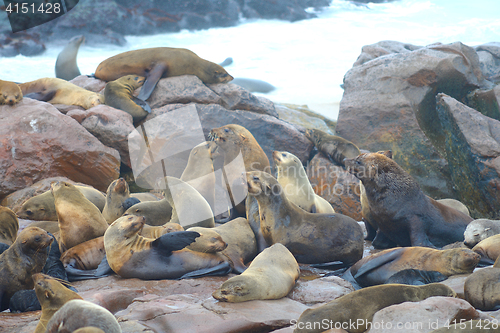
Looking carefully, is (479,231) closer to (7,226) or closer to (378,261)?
(378,261)

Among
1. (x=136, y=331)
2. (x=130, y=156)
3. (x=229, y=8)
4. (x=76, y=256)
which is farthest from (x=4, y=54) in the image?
(x=136, y=331)

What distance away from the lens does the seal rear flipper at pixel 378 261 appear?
3.69 metres

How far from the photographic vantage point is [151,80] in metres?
8.02

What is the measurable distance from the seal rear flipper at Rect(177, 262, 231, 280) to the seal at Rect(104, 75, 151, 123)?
4.42m

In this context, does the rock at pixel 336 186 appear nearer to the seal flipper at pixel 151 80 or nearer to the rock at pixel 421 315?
the seal flipper at pixel 151 80

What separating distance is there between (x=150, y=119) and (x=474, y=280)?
233 inches

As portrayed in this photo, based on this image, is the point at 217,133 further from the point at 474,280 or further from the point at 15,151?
the point at 474,280

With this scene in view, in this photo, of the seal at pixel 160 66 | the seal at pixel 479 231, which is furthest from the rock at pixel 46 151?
the seal at pixel 479 231

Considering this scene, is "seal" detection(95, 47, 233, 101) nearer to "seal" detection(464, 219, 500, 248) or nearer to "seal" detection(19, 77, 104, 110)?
"seal" detection(19, 77, 104, 110)

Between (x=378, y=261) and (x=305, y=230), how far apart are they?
0.86 m

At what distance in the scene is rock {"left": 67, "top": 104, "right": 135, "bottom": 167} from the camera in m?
7.11

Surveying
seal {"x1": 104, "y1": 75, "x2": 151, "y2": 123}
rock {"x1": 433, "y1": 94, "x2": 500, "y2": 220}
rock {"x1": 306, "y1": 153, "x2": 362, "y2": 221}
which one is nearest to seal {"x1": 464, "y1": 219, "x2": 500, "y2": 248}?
rock {"x1": 433, "y1": 94, "x2": 500, "y2": 220}

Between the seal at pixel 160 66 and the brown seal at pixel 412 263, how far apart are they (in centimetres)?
566

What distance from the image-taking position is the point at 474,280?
2.95 meters
